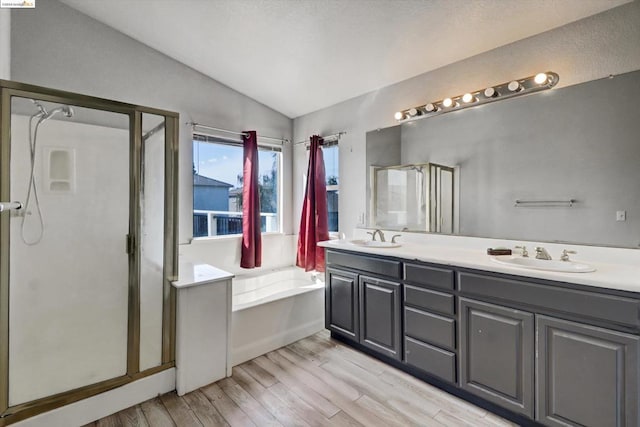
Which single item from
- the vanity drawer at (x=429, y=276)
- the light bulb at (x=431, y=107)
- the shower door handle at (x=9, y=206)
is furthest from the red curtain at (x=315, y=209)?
the shower door handle at (x=9, y=206)

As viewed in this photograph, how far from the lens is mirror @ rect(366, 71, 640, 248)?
1759 mm

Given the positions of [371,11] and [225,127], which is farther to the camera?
[225,127]

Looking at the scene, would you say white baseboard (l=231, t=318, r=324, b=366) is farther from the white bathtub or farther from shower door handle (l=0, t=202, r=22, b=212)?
shower door handle (l=0, t=202, r=22, b=212)

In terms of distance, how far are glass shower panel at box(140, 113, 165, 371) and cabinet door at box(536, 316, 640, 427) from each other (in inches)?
91.4

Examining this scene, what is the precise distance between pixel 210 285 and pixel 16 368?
1062 mm

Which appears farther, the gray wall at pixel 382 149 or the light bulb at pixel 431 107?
the gray wall at pixel 382 149

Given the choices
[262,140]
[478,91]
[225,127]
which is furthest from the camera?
[262,140]

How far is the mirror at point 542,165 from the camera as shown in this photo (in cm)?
176

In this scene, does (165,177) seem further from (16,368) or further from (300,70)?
(300,70)

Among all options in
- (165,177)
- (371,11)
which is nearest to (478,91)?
(371,11)

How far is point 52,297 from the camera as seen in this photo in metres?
1.77

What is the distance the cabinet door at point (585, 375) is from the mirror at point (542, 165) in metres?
0.68

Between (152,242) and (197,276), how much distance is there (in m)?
0.39

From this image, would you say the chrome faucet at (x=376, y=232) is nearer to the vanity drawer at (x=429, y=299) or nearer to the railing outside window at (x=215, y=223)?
the vanity drawer at (x=429, y=299)
